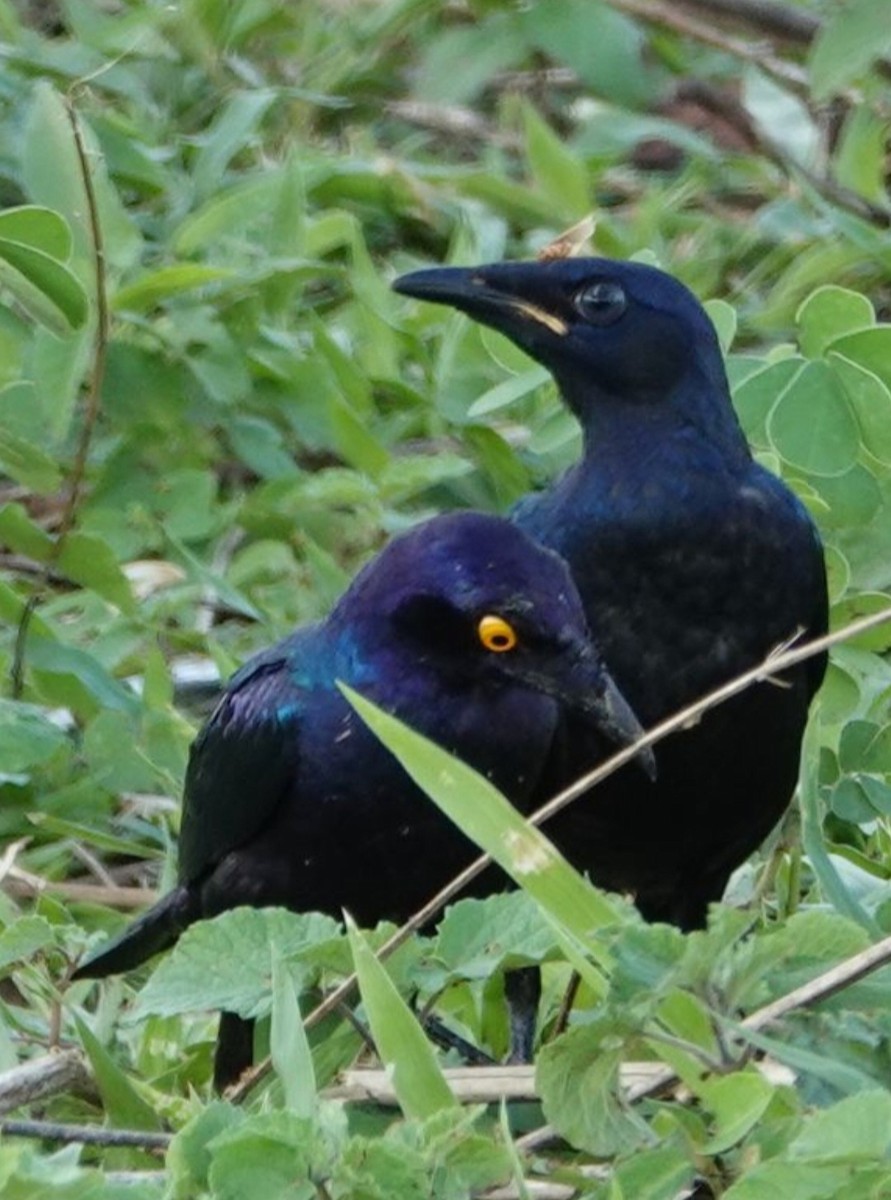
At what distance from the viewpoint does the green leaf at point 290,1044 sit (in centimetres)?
270

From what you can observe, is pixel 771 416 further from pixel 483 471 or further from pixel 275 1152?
pixel 275 1152

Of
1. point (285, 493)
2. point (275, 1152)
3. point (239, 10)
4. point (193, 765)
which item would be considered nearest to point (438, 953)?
point (275, 1152)

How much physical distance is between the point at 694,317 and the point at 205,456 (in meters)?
1.24

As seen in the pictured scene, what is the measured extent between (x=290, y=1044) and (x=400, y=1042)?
101 millimetres

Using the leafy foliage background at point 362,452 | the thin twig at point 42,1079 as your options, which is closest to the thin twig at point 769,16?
the leafy foliage background at point 362,452

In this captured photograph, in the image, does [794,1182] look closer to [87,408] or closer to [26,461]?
[26,461]

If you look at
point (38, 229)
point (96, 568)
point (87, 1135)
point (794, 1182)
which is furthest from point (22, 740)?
point (794, 1182)

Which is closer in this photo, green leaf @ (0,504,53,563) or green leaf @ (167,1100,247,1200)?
green leaf @ (167,1100,247,1200)

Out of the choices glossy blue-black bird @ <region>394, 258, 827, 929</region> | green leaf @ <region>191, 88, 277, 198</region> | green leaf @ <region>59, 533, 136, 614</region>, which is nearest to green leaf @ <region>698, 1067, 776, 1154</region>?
glossy blue-black bird @ <region>394, 258, 827, 929</region>

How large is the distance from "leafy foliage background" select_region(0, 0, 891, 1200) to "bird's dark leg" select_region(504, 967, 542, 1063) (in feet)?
0.13

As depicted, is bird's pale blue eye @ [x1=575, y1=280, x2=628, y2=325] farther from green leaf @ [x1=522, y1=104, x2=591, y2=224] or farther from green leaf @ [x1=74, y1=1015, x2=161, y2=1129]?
green leaf @ [x1=522, y1=104, x2=591, y2=224]

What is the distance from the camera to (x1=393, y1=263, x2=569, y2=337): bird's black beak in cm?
396

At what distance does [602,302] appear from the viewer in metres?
3.96

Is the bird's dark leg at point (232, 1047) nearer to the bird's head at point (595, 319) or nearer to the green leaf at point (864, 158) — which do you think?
the bird's head at point (595, 319)
